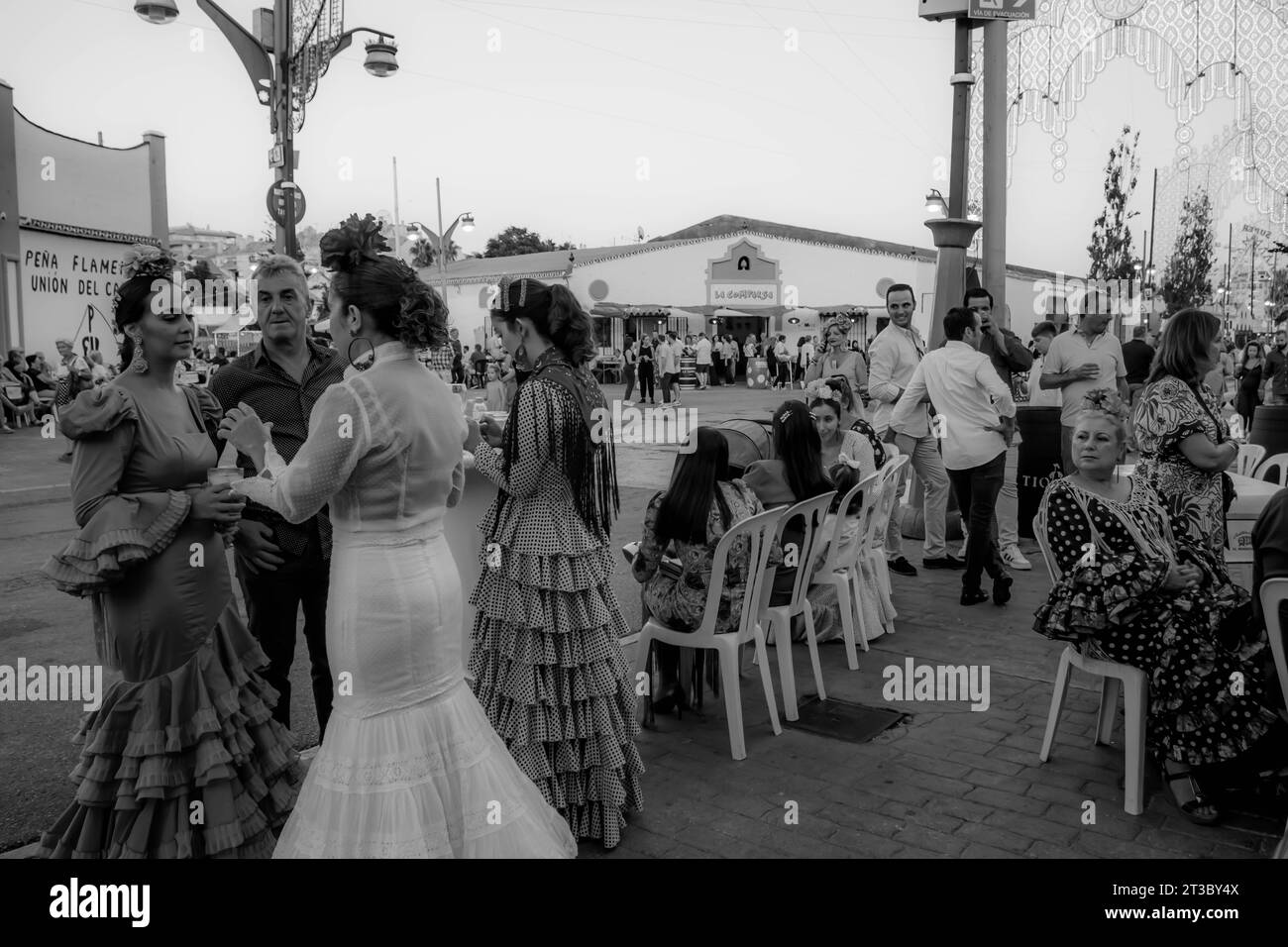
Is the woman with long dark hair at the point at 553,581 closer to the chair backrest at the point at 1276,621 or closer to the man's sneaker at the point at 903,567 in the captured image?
the chair backrest at the point at 1276,621

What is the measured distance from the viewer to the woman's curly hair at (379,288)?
260 centimetres

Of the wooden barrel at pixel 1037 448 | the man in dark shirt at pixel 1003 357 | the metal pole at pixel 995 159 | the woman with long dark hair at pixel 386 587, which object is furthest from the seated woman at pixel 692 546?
the metal pole at pixel 995 159

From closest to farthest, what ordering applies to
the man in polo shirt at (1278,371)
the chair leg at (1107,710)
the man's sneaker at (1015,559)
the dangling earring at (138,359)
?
the dangling earring at (138,359), the chair leg at (1107,710), the man's sneaker at (1015,559), the man in polo shirt at (1278,371)

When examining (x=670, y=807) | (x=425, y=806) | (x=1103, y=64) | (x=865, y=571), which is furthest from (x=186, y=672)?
(x=1103, y=64)

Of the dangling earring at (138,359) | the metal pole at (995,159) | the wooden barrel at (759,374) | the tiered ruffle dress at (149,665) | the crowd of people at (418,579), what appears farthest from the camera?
the wooden barrel at (759,374)

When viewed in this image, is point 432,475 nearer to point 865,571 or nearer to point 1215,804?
point 1215,804

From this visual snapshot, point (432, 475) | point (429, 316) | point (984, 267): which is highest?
point (984, 267)

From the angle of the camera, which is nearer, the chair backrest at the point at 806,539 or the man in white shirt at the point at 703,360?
the chair backrest at the point at 806,539

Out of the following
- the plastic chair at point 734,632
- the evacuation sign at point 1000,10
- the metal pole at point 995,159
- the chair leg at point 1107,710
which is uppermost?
the evacuation sign at point 1000,10

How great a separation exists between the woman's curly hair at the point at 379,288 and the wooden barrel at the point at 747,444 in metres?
2.68

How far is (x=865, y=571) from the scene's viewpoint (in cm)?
554

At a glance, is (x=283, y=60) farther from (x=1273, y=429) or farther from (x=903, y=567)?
(x=1273, y=429)

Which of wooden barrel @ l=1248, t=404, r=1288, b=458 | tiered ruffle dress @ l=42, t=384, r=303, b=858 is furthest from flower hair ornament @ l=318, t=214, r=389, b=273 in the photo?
wooden barrel @ l=1248, t=404, r=1288, b=458
